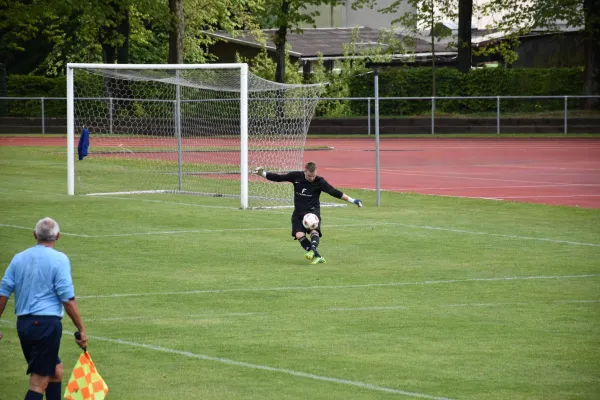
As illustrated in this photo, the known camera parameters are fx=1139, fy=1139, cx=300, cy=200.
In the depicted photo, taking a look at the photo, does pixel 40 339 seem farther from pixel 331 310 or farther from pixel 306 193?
pixel 306 193

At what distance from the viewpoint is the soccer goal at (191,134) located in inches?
968

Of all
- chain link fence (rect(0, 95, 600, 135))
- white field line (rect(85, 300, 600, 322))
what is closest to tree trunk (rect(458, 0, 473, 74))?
chain link fence (rect(0, 95, 600, 135))

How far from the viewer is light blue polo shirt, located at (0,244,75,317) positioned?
7715 mm

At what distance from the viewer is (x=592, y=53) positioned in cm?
5069

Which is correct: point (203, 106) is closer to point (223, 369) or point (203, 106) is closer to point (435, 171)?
point (435, 171)

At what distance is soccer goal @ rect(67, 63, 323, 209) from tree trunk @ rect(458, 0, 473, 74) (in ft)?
64.9

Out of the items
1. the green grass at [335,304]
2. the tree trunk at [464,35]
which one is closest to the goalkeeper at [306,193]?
the green grass at [335,304]

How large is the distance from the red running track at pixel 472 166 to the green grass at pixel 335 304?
465cm

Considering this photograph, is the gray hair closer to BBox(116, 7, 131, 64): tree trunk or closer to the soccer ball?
the soccer ball

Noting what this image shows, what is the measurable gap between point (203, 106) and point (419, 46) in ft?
144

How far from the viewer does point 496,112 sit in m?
51.3

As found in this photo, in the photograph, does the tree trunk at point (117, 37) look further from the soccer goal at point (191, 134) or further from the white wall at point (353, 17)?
the white wall at point (353, 17)

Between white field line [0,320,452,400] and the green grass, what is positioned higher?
the green grass

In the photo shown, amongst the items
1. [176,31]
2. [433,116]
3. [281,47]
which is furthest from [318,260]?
[281,47]
